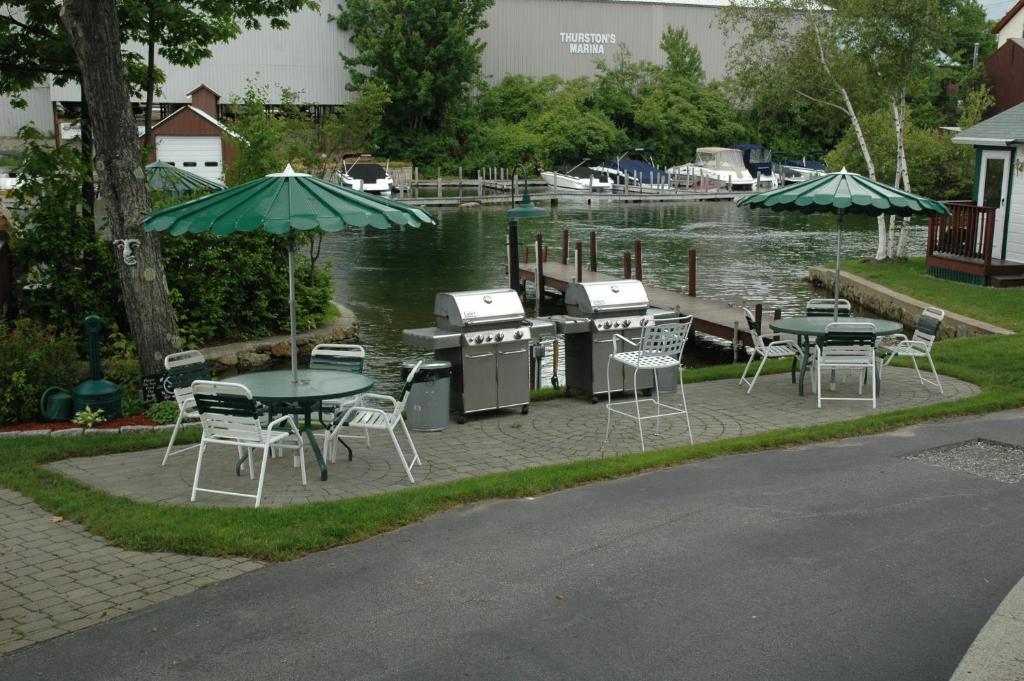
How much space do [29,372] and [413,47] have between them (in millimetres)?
50400

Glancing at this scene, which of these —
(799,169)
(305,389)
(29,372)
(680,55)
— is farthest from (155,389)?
(680,55)

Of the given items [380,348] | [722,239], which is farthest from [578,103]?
[380,348]

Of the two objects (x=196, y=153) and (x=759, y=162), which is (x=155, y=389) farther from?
(x=759, y=162)

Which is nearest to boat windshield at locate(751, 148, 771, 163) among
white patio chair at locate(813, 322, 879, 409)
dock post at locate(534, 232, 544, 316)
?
dock post at locate(534, 232, 544, 316)

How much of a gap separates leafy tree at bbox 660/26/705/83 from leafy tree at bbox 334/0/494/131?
46.9 ft

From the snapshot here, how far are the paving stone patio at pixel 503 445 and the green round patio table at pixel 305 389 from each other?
48 cm

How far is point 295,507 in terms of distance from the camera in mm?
8031

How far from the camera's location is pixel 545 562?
275 inches

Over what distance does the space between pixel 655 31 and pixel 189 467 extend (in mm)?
65450

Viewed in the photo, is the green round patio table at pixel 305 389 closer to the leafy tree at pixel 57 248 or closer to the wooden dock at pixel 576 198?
the leafy tree at pixel 57 248

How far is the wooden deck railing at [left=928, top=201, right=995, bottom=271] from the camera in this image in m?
21.6

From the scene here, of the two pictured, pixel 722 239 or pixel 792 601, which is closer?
pixel 792 601

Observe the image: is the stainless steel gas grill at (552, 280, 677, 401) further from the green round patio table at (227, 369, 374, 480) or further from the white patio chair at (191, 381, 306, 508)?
the white patio chair at (191, 381, 306, 508)

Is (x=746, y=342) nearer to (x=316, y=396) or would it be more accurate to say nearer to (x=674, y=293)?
(x=674, y=293)
